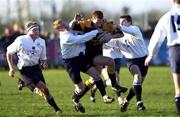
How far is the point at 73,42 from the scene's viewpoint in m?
15.3

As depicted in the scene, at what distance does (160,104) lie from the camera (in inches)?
711

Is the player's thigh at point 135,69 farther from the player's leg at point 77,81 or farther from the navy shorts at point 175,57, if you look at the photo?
the navy shorts at point 175,57

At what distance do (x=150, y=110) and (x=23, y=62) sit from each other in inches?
129

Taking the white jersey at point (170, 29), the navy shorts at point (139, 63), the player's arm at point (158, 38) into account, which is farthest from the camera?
the navy shorts at point (139, 63)

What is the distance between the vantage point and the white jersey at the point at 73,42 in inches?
598

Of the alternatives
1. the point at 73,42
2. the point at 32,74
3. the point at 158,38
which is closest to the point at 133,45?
the point at 73,42

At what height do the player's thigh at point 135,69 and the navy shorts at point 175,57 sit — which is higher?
the navy shorts at point 175,57

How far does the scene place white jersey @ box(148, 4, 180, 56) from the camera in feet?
40.8

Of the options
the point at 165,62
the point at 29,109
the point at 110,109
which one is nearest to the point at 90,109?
the point at 110,109

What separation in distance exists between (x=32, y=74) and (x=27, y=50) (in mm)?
569

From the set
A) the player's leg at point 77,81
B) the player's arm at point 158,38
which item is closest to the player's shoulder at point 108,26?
the player's leg at point 77,81

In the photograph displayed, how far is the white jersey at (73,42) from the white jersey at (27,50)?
23.7 inches

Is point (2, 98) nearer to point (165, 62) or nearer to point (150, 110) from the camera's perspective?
point (150, 110)

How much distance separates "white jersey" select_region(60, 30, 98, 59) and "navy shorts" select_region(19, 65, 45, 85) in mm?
708
